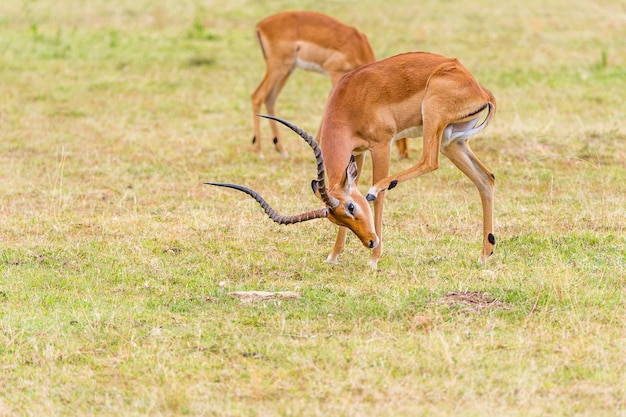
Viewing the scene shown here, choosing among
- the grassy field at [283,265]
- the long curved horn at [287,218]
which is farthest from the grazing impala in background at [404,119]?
the grassy field at [283,265]

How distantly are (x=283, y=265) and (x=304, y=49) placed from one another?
14.8ft

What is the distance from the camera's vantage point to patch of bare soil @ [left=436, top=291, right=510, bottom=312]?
513cm

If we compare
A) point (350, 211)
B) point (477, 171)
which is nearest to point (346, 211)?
point (350, 211)

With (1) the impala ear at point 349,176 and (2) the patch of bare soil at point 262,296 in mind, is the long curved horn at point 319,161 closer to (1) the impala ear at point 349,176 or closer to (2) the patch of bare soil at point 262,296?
(1) the impala ear at point 349,176

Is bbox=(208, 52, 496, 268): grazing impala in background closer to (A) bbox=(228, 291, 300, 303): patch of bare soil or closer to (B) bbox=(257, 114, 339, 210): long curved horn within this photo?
(B) bbox=(257, 114, 339, 210): long curved horn

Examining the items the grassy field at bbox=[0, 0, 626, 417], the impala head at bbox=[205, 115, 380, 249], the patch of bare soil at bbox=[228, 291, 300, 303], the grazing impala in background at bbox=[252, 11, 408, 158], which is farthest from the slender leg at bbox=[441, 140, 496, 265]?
the grazing impala in background at bbox=[252, 11, 408, 158]

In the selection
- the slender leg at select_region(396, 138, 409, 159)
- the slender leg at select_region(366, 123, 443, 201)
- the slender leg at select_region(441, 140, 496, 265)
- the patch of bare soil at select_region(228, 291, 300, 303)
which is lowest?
the slender leg at select_region(396, 138, 409, 159)

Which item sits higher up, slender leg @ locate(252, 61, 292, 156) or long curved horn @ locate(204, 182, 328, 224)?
long curved horn @ locate(204, 182, 328, 224)

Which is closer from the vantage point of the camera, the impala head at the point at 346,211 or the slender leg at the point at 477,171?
the impala head at the point at 346,211

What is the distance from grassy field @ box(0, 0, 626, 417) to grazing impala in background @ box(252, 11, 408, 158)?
646 mm

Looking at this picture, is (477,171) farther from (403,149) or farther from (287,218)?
(403,149)

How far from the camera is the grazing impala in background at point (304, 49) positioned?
398 inches

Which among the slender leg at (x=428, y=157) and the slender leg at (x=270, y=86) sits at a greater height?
the slender leg at (x=428, y=157)

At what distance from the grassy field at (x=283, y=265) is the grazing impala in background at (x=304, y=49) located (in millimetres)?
646
